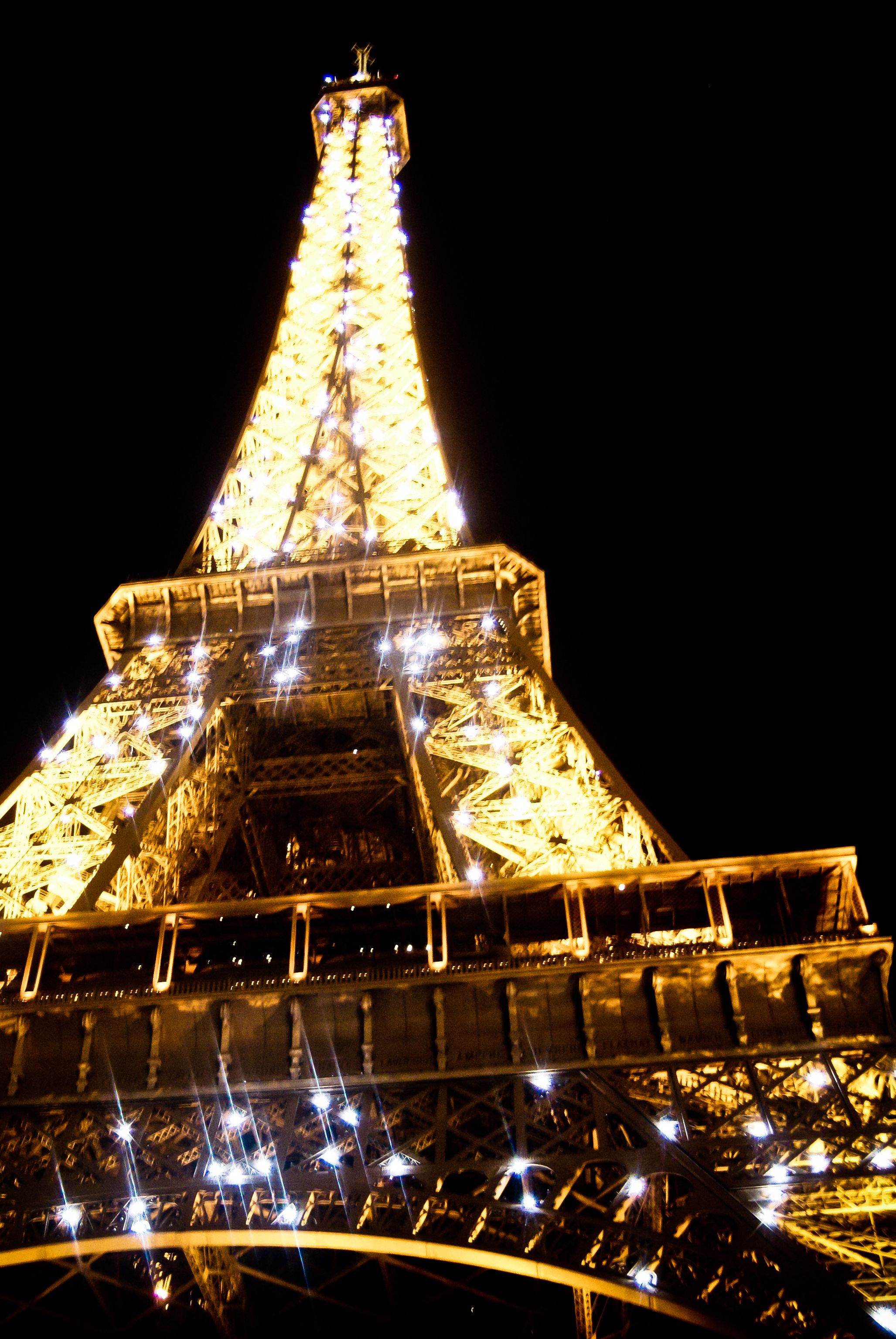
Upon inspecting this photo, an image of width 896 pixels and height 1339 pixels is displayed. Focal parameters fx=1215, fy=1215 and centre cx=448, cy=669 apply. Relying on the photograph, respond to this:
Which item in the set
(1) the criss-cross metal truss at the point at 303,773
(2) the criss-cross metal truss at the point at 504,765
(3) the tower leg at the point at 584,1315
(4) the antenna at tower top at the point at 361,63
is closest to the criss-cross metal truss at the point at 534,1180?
(2) the criss-cross metal truss at the point at 504,765

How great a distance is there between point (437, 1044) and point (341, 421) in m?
23.6

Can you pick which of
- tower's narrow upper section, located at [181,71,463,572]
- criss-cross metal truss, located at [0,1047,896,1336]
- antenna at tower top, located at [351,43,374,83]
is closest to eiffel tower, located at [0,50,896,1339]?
criss-cross metal truss, located at [0,1047,896,1336]

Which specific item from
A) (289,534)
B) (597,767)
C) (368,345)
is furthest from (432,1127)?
(368,345)

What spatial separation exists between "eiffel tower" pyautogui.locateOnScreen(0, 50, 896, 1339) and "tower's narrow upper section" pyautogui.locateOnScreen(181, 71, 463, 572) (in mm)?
4671

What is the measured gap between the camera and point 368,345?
3912 cm

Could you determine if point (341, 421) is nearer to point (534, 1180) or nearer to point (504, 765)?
point (504, 765)

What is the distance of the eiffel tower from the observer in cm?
1330

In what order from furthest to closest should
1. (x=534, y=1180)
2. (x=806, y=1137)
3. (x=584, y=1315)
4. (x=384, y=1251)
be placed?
(x=584, y=1315), (x=534, y=1180), (x=806, y=1137), (x=384, y=1251)

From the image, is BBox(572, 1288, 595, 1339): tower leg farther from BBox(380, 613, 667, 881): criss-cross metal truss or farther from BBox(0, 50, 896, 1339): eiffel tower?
BBox(380, 613, 667, 881): criss-cross metal truss

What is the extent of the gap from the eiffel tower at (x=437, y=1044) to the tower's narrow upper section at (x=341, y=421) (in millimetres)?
4671

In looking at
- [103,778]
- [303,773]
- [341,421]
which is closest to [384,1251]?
[103,778]

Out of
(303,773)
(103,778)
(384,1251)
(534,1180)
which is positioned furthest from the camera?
(303,773)

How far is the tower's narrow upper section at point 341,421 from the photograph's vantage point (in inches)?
1222

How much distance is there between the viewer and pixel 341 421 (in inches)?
1399
